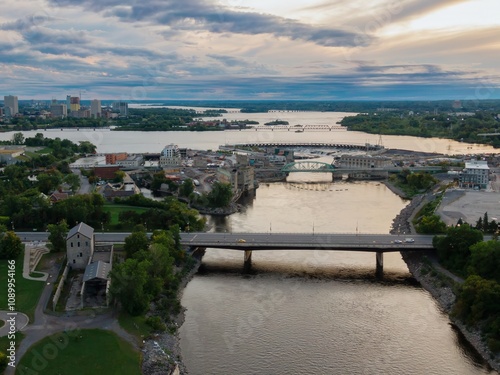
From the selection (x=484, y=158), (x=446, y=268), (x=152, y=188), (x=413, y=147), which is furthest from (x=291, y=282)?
(x=413, y=147)

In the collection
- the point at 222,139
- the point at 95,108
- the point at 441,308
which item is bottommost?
the point at 441,308

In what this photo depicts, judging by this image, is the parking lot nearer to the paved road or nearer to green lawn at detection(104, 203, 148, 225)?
the paved road

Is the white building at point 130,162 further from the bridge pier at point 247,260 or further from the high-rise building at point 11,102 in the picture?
the high-rise building at point 11,102

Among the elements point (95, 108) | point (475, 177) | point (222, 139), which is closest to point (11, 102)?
point (95, 108)

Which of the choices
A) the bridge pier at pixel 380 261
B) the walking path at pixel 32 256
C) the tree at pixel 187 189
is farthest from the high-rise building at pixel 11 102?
the bridge pier at pixel 380 261

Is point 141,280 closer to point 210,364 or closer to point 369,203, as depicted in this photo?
point 210,364

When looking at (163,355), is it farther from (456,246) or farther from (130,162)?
(130,162)
